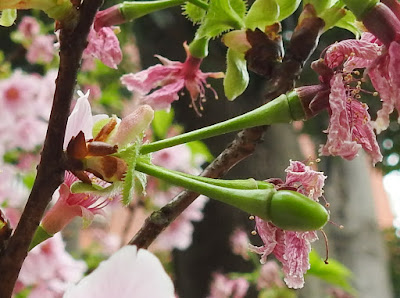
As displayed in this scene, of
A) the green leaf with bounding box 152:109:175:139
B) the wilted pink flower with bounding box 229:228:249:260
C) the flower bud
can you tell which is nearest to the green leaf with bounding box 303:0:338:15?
the flower bud

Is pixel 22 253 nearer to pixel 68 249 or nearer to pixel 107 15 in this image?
pixel 107 15

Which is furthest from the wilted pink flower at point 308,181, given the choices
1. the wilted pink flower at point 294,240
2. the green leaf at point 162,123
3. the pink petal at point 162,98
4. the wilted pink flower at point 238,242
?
the wilted pink flower at point 238,242

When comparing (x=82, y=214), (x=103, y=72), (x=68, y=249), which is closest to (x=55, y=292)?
(x=68, y=249)

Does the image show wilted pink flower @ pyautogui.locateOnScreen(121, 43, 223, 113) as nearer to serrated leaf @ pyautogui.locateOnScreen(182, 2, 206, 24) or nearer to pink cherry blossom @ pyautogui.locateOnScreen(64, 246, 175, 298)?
serrated leaf @ pyautogui.locateOnScreen(182, 2, 206, 24)

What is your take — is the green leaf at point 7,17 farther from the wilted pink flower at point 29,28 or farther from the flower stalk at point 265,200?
the wilted pink flower at point 29,28

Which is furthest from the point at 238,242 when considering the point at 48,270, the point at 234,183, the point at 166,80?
the point at 234,183

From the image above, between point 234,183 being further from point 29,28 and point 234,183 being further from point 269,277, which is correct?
point 29,28

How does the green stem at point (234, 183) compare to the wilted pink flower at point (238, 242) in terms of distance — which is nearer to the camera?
the green stem at point (234, 183)
